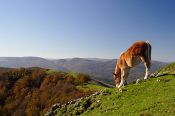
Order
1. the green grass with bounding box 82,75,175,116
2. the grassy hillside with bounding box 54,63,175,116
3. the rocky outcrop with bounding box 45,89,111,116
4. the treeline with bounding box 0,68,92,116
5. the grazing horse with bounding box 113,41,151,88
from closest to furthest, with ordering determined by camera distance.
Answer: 1. the green grass with bounding box 82,75,175,116
2. the grassy hillside with bounding box 54,63,175,116
3. the rocky outcrop with bounding box 45,89,111,116
4. the grazing horse with bounding box 113,41,151,88
5. the treeline with bounding box 0,68,92,116

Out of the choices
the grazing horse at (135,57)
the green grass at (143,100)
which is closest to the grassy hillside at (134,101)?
the green grass at (143,100)

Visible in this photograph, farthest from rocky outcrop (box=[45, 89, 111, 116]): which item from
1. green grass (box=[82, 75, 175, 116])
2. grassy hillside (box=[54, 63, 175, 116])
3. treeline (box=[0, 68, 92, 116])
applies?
treeline (box=[0, 68, 92, 116])

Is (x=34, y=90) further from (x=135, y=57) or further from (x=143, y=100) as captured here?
(x=143, y=100)

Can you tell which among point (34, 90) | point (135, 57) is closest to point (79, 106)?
point (135, 57)

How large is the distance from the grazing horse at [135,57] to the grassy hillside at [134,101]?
1375 mm

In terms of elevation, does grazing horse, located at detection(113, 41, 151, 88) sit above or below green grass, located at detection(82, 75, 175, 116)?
above

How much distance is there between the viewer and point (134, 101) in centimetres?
1689

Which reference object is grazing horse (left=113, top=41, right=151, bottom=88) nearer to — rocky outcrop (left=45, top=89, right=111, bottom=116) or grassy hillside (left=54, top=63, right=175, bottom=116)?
grassy hillside (left=54, top=63, right=175, bottom=116)

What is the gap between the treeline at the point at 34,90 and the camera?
8169 centimetres

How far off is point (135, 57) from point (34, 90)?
79125 mm

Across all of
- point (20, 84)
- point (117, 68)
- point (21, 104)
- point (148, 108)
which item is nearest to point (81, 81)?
point (21, 104)

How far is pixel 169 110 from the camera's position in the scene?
14219 millimetres

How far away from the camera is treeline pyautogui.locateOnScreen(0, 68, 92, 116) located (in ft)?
268

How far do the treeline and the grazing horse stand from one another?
4889 centimetres
